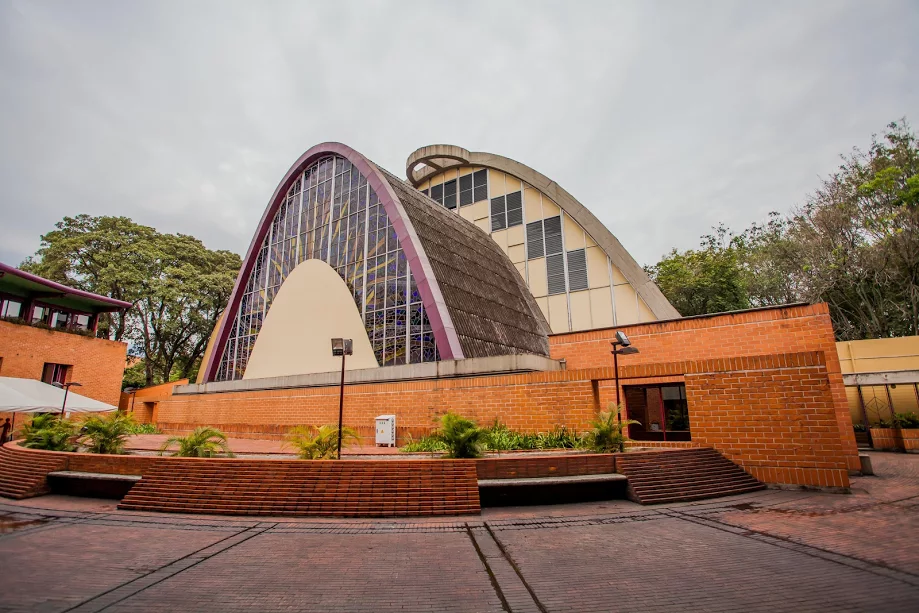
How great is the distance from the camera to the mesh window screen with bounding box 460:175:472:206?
1289 inches

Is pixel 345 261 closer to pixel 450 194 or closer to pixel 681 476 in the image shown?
pixel 450 194

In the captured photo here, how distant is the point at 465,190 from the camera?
33.0 metres

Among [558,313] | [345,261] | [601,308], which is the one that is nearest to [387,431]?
[345,261]

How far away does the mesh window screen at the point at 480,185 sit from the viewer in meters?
32.0

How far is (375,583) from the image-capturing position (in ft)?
16.5

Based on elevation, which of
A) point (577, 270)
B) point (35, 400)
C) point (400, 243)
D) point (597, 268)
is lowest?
point (35, 400)

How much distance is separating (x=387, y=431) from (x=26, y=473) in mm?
8943

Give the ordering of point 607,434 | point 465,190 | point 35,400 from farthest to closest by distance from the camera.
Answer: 1. point 465,190
2. point 35,400
3. point 607,434

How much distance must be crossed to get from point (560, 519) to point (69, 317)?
3904cm

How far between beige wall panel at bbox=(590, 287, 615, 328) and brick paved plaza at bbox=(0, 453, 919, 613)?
1649 centimetres

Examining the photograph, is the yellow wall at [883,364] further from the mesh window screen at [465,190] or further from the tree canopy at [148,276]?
the tree canopy at [148,276]

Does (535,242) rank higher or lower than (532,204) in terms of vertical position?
lower

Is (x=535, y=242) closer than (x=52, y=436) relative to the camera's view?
No

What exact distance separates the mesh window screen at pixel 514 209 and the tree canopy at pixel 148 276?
27.1 meters
